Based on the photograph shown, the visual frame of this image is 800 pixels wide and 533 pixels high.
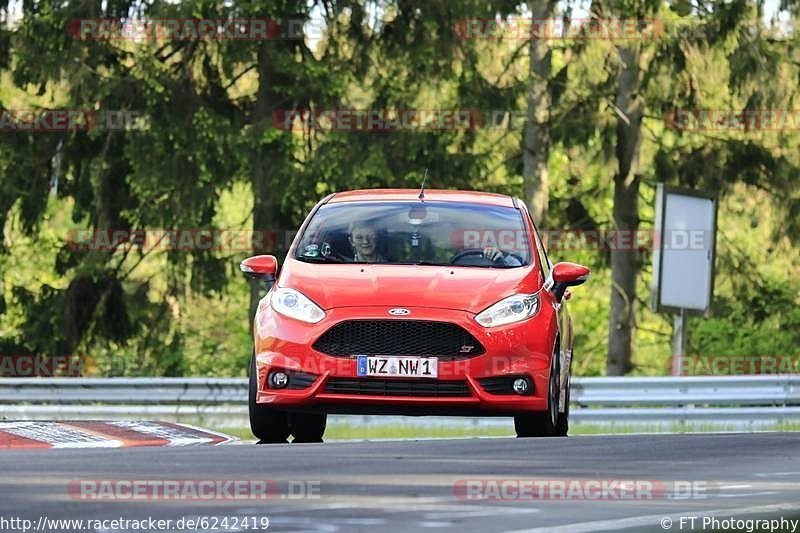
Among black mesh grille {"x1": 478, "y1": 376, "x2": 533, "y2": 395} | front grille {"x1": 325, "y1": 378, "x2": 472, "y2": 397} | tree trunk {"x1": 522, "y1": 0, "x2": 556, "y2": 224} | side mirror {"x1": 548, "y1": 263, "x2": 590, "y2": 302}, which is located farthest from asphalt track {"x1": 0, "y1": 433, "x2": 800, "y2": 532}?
tree trunk {"x1": 522, "y1": 0, "x2": 556, "y2": 224}

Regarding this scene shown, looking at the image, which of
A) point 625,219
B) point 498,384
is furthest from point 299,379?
point 625,219

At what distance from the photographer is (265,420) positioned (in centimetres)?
1374

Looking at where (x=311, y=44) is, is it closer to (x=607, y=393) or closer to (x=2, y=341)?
(x=2, y=341)

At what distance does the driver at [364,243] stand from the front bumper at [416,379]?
1.09 metres

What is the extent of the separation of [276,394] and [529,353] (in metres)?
1.70

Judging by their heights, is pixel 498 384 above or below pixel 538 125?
below

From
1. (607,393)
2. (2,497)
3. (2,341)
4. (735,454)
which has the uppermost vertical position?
(2,497)

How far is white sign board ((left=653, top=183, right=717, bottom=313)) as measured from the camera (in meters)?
23.3

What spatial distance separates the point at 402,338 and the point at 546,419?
1.30 meters

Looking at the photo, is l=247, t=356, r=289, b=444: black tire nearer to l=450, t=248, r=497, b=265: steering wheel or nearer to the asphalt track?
the asphalt track

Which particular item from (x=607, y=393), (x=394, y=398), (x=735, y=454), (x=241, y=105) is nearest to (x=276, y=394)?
(x=394, y=398)

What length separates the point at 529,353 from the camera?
13336 mm

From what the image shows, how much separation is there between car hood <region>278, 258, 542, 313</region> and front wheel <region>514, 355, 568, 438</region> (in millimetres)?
639

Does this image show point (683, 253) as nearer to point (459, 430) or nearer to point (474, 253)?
point (459, 430)
